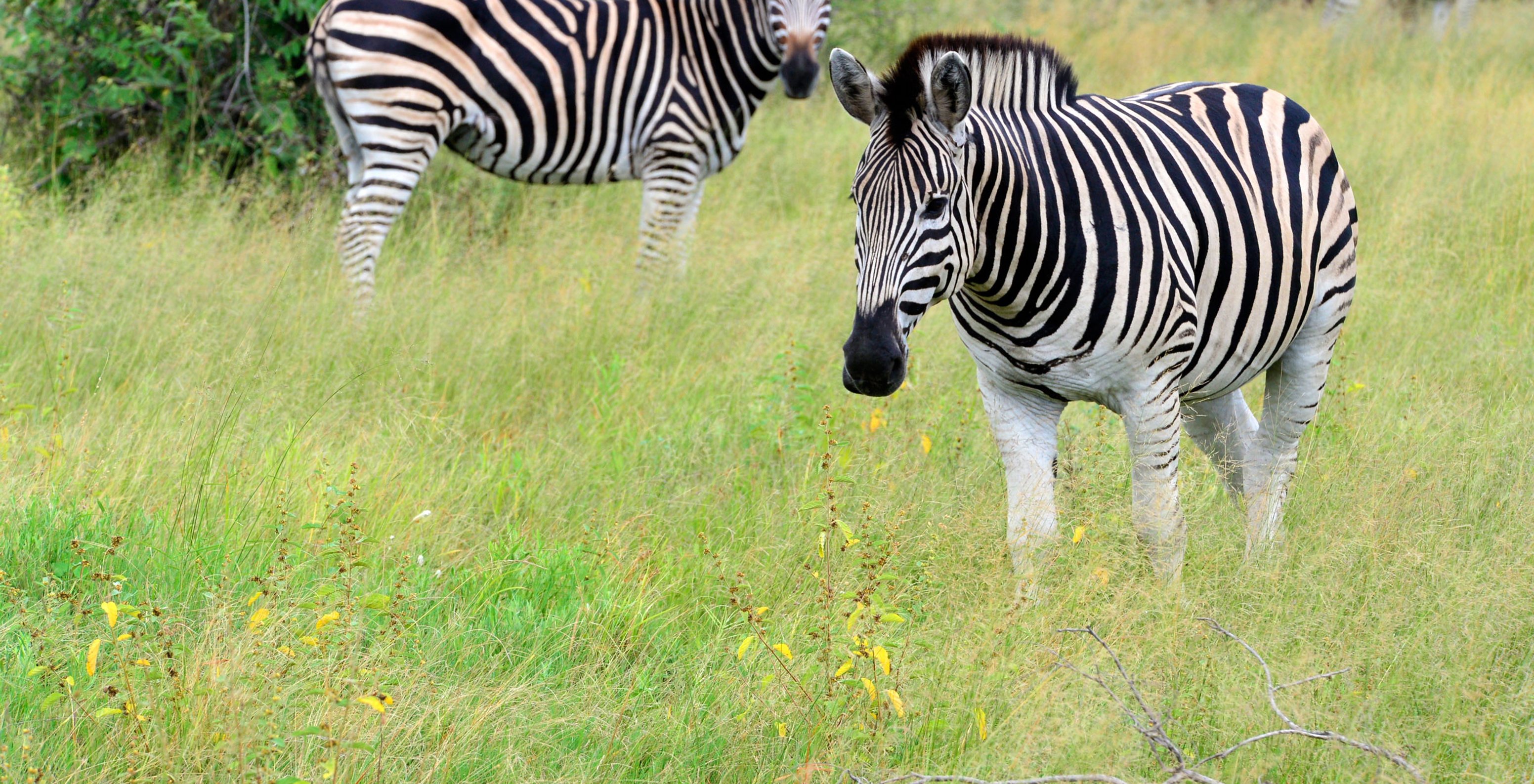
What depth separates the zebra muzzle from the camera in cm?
290

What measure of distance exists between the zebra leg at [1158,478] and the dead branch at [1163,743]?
486mm

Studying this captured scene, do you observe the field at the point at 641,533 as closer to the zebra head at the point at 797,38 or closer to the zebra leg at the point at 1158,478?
the zebra leg at the point at 1158,478

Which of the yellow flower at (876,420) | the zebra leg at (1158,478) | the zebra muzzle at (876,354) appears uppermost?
the zebra muzzle at (876,354)

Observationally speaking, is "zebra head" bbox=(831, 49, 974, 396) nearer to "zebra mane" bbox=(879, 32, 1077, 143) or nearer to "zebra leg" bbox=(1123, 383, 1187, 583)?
"zebra mane" bbox=(879, 32, 1077, 143)

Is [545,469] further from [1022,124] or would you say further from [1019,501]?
[1022,124]

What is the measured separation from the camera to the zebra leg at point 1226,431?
4133 millimetres

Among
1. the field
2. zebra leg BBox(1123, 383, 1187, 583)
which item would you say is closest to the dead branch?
the field

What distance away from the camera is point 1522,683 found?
2.89 meters

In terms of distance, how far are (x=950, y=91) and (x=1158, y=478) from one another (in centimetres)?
122

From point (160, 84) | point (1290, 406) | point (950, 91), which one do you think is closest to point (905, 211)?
point (950, 91)

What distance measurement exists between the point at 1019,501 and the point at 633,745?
132 centimetres

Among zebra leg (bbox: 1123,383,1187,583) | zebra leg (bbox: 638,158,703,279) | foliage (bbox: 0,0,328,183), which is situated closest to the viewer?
zebra leg (bbox: 1123,383,1187,583)

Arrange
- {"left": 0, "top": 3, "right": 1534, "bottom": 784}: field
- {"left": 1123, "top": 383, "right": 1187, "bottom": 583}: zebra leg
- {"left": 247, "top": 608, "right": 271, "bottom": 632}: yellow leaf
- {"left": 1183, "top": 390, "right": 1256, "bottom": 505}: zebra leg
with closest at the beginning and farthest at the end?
{"left": 247, "top": 608, "right": 271, "bottom": 632}: yellow leaf, {"left": 0, "top": 3, "right": 1534, "bottom": 784}: field, {"left": 1123, "top": 383, "right": 1187, "bottom": 583}: zebra leg, {"left": 1183, "top": 390, "right": 1256, "bottom": 505}: zebra leg

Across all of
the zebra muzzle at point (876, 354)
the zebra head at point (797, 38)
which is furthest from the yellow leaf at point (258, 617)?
the zebra head at point (797, 38)
